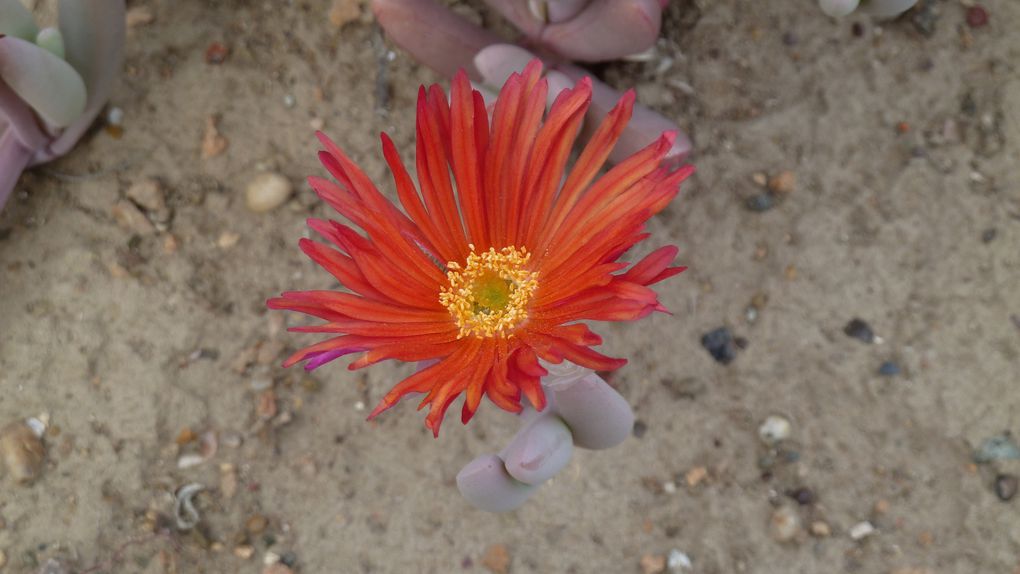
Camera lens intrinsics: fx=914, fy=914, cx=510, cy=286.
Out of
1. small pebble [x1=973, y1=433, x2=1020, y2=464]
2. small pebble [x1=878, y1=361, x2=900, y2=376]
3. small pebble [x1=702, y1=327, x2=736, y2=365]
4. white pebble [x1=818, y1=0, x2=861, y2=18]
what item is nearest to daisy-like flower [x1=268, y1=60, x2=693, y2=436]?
white pebble [x1=818, y1=0, x2=861, y2=18]

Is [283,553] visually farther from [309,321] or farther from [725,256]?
[725,256]

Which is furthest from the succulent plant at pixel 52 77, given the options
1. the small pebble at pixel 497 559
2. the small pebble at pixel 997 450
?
the small pebble at pixel 997 450

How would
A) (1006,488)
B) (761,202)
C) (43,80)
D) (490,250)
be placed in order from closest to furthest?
(490,250) → (43,80) → (1006,488) → (761,202)

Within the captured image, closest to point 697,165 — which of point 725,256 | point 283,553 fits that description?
point 725,256

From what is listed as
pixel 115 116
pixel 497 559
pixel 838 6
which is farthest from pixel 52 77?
pixel 838 6

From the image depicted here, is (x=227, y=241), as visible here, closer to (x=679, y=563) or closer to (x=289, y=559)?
(x=289, y=559)

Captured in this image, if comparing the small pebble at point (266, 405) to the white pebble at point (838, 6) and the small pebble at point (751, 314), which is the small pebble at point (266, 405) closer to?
the small pebble at point (751, 314)
